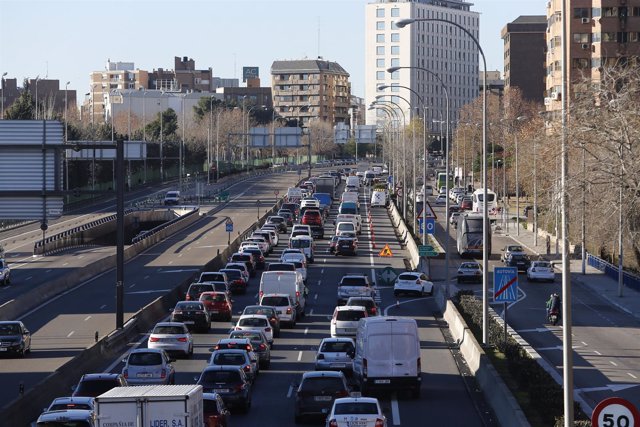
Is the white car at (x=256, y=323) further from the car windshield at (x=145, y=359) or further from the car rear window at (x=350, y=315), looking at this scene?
the car windshield at (x=145, y=359)

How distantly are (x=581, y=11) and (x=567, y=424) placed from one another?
319 ft

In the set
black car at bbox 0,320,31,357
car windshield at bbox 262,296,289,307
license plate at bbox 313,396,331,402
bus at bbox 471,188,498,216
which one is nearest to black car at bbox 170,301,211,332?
car windshield at bbox 262,296,289,307

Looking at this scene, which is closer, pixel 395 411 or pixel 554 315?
pixel 395 411

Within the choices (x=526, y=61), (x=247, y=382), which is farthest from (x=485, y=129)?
(x=526, y=61)

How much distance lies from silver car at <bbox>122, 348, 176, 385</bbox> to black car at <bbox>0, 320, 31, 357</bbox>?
8387 mm

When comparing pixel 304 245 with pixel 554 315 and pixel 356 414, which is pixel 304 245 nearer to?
pixel 554 315

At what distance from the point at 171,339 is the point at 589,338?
16529mm

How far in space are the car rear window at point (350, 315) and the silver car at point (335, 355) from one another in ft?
20.6

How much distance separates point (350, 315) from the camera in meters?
41.0

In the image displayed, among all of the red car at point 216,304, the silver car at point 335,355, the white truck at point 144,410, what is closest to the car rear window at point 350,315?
the silver car at point 335,355

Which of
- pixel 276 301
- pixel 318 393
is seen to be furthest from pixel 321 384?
pixel 276 301

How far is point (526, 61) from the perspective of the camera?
194 m

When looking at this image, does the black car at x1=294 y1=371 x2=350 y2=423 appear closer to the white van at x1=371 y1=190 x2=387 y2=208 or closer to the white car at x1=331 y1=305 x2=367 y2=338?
the white car at x1=331 y1=305 x2=367 y2=338

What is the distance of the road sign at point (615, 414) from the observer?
46.2 ft
